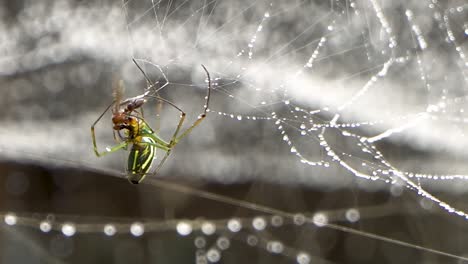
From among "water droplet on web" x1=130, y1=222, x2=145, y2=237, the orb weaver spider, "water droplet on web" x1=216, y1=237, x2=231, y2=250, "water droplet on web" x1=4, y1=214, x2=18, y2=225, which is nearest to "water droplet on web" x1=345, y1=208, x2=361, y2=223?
"water droplet on web" x1=216, y1=237, x2=231, y2=250

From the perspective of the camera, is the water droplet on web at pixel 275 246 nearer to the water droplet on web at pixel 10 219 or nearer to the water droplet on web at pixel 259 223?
the water droplet on web at pixel 259 223

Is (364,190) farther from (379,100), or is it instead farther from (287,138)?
(379,100)

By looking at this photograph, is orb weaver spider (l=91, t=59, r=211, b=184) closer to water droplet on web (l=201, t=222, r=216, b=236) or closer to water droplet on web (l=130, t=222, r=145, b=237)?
water droplet on web (l=201, t=222, r=216, b=236)

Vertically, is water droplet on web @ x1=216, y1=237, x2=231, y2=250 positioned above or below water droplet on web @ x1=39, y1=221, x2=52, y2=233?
below

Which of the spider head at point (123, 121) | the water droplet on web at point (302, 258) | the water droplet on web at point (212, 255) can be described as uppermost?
the spider head at point (123, 121)

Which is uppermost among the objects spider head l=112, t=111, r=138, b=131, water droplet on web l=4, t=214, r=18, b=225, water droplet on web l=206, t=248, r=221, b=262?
water droplet on web l=4, t=214, r=18, b=225

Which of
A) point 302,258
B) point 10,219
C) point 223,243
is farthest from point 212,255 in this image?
point 10,219

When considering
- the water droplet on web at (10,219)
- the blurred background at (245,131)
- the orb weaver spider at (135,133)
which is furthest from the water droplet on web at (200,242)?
the orb weaver spider at (135,133)

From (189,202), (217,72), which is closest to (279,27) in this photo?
(217,72)

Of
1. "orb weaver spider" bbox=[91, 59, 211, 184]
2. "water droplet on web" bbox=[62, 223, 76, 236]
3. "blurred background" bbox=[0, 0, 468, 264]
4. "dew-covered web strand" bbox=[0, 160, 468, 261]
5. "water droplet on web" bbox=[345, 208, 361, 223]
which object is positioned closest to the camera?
"orb weaver spider" bbox=[91, 59, 211, 184]
